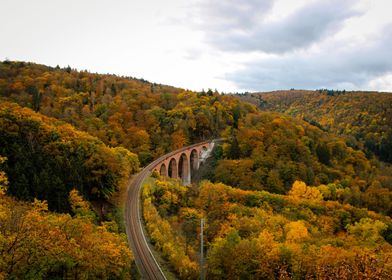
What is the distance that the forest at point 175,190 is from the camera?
22.2m

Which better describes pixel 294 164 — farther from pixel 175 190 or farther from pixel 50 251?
pixel 50 251

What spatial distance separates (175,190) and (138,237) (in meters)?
21.0

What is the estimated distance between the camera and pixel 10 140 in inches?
1588

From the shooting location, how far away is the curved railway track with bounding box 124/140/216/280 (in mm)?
33188

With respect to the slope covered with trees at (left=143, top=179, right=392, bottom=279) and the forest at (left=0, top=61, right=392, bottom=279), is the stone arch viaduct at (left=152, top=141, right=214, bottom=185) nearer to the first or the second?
the forest at (left=0, top=61, right=392, bottom=279)

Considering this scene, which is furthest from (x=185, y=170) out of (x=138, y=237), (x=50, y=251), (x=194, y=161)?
(x=50, y=251)

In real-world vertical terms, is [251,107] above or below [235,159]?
above

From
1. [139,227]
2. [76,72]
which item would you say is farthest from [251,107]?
[139,227]

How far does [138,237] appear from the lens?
40.3 meters

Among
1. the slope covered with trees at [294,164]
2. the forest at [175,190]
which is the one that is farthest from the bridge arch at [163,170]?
the slope covered with trees at [294,164]

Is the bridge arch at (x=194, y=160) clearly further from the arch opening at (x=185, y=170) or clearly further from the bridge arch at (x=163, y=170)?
the bridge arch at (x=163, y=170)

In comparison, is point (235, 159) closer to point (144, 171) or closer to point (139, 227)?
point (144, 171)

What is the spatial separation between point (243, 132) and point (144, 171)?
4224 cm

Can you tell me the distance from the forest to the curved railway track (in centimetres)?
128
